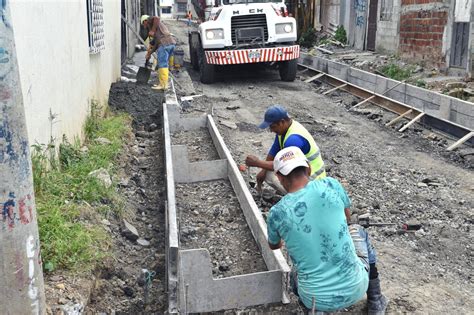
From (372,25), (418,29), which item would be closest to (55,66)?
(418,29)

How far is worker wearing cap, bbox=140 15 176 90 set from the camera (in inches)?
426

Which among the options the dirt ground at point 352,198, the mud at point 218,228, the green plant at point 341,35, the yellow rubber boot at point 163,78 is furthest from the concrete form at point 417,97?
the green plant at point 341,35

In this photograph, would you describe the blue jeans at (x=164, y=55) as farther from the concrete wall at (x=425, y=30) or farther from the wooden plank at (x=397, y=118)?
the concrete wall at (x=425, y=30)

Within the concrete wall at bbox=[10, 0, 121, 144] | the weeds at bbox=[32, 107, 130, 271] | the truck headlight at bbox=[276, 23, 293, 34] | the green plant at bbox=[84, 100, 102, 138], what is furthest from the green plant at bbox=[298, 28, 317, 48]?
the weeds at bbox=[32, 107, 130, 271]

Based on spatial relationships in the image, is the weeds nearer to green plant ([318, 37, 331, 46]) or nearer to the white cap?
the white cap

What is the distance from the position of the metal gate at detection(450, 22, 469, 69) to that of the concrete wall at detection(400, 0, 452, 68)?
225 millimetres

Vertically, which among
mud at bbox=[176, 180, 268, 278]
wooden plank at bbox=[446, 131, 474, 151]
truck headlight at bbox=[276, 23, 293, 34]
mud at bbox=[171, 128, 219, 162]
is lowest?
mud at bbox=[176, 180, 268, 278]

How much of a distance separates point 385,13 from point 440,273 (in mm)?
13252

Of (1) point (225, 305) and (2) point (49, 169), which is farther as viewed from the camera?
(2) point (49, 169)

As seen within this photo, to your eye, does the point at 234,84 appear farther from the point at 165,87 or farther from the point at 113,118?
the point at 113,118

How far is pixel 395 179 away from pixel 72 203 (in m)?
4.05

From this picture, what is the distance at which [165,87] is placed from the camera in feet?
35.4

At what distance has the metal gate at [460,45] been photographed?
11.6m

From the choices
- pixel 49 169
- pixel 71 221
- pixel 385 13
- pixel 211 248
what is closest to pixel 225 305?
pixel 211 248
